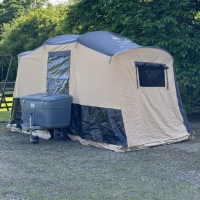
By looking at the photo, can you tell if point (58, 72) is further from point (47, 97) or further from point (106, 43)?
point (106, 43)

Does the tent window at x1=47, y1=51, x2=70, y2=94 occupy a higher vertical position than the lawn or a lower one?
higher

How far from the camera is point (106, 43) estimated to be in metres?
8.20

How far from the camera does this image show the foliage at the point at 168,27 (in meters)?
10.9

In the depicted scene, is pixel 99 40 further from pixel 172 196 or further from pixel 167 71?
pixel 172 196

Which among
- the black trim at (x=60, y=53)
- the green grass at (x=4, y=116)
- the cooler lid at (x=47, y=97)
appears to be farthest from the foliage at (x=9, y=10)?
the cooler lid at (x=47, y=97)

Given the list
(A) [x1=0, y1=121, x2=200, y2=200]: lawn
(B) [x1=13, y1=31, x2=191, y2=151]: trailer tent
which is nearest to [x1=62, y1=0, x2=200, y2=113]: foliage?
(B) [x1=13, y1=31, x2=191, y2=151]: trailer tent

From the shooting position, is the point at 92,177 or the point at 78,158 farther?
the point at 78,158

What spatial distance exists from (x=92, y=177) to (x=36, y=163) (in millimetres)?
1253

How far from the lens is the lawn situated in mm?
4848

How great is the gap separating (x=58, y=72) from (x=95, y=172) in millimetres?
3516

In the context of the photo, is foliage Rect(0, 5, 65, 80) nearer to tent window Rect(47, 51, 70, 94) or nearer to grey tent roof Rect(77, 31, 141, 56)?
tent window Rect(47, 51, 70, 94)

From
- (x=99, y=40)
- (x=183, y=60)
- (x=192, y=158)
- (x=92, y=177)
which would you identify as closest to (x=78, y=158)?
(x=92, y=177)

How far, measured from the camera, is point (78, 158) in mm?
6746

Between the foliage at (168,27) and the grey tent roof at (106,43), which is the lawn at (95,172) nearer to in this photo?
the grey tent roof at (106,43)
